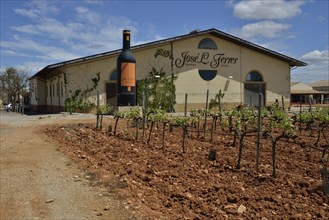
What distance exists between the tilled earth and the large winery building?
15981 mm

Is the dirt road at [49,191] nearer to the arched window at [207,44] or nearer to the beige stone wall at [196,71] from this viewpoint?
the beige stone wall at [196,71]

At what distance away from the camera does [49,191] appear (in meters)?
6.66

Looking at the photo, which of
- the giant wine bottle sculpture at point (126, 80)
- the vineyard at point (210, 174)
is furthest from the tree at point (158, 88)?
the vineyard at point (210, 174)

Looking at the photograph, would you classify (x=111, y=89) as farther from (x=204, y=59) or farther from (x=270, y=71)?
(x=270, y=71)

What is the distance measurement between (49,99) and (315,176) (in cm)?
3033

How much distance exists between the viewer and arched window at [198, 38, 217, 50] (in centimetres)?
3043

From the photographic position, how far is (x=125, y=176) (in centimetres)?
719

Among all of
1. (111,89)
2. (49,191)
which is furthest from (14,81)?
→ (49,191)

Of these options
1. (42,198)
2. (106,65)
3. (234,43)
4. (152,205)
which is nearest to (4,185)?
(42,198)

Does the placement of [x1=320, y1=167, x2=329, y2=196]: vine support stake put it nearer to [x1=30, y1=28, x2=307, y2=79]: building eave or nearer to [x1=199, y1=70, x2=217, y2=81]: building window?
[x1=30, y1=28, x2=307, y2=79]: building eave

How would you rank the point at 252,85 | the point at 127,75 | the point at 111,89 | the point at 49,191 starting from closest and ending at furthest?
the point at 49,191 < the point at 127,75 < the point at 111,89 < the point at 252,85

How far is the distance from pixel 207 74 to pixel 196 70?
1019mm

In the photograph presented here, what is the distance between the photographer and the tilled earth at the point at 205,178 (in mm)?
5043

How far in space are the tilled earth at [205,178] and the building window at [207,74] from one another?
1949cm
